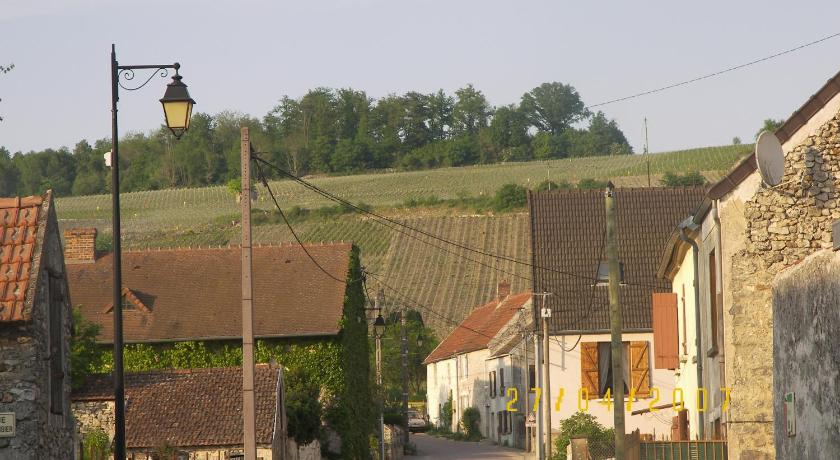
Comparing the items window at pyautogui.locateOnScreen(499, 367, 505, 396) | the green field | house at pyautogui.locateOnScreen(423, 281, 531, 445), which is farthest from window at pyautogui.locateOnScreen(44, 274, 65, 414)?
the green field

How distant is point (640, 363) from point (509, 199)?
2417 inches

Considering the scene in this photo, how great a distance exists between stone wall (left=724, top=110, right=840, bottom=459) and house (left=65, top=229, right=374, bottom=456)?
20.9m

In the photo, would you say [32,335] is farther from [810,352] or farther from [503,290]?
[503,290]

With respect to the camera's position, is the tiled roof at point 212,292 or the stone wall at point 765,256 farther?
the tiled roof at point 212,292

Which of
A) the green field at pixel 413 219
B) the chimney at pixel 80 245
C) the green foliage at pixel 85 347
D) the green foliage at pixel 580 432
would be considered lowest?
the green foliage at pixel 580 432

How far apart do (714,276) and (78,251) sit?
27286 millimetres

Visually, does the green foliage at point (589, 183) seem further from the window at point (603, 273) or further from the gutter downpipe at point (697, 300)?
the gutter downpipe at point (697, 300)

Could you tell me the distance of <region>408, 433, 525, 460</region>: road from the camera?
49466mm

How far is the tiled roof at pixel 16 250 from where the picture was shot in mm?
14788

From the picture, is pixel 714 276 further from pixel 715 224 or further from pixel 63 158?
pixel 63 158

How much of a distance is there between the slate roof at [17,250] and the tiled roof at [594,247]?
28.4 metres

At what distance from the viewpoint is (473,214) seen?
345 feet

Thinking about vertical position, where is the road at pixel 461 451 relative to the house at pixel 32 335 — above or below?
below

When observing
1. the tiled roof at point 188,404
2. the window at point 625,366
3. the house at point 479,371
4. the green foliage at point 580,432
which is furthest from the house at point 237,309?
the house at point 479,371
